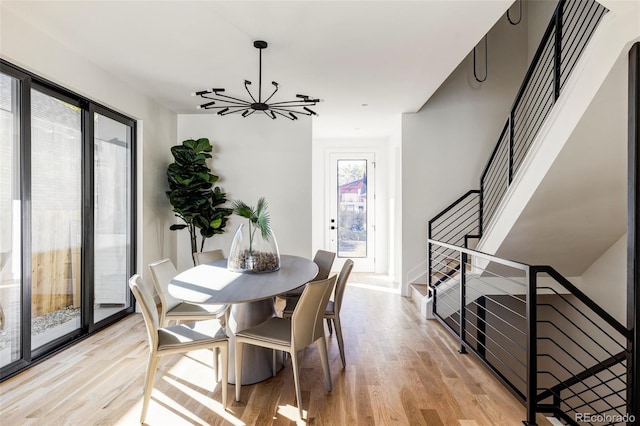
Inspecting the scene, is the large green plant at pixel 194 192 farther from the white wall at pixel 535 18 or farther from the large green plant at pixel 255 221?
the white wall at pixel 535 18

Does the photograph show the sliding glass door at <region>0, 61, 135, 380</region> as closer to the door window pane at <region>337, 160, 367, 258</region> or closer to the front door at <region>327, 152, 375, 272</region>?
the front door at <region>327, 152, 375, 272</region>

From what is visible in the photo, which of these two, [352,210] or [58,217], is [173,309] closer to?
[58,217]

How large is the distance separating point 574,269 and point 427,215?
184cm

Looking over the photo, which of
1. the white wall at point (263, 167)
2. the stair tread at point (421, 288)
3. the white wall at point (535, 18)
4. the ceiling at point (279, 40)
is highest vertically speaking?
the white wall at point (535, 18)

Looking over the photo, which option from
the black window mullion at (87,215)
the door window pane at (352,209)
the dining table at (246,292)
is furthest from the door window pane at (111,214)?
the door window pane at (352,209)

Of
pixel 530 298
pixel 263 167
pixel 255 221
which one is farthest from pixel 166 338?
pixel 263 167

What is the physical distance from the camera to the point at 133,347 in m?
3.32

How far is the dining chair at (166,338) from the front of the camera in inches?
83.4

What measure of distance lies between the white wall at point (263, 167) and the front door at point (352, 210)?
1.89 metres

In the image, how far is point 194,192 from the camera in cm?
475

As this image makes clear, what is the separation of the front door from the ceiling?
Answer: 283cm

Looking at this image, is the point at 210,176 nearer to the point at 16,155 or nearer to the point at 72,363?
the point at 16,155

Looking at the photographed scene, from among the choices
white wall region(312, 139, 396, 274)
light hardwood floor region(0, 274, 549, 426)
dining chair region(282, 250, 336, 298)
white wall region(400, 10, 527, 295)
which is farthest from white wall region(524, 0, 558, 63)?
light hardwood floor region(0, 274, 549, 426)

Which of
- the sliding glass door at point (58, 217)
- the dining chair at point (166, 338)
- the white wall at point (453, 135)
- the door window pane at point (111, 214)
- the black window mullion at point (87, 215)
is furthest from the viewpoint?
the white wall at point (453, 135)
